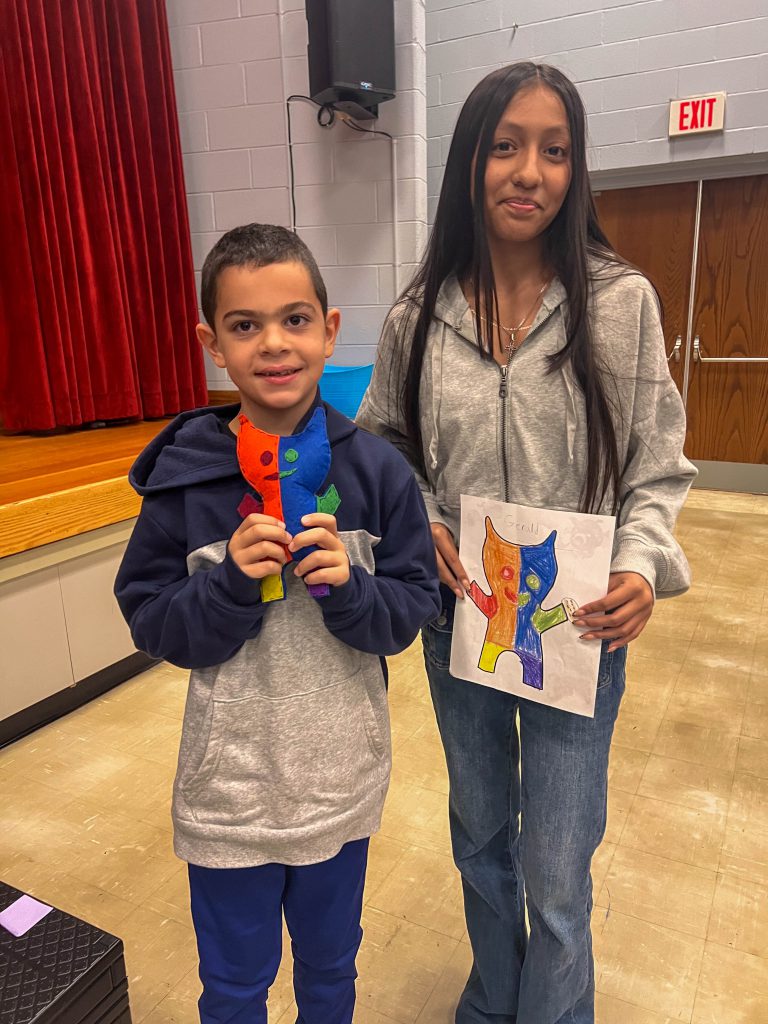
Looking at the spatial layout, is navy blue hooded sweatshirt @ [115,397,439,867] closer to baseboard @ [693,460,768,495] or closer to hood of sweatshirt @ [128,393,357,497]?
hood of sweatshirt @ [128,393,357,497]

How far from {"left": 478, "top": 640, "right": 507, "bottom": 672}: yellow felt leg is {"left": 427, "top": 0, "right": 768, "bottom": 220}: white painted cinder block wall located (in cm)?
365

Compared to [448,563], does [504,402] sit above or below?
above

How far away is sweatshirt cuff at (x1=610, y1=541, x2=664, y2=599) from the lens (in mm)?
850

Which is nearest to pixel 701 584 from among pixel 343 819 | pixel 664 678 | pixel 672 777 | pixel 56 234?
pixel 664 678

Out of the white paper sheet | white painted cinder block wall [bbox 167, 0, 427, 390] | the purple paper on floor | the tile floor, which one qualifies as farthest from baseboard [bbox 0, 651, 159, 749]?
white painted cinder block wall [bbox 167, 0, 427, 390]

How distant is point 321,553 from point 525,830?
0.50m

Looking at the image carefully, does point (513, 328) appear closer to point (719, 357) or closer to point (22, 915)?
point (22, 915)

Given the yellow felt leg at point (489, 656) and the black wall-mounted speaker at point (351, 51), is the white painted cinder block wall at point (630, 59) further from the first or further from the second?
the yellow felt leg at point (489, 656)

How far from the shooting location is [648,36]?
409 centimetres

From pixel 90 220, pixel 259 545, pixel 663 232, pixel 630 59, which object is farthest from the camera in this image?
pixel 663 232

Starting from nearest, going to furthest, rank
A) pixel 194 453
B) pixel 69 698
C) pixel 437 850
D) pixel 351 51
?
pixel 194 453
pixel 437 850
pixel 69 698
pixel 351 51

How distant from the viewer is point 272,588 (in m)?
0.76

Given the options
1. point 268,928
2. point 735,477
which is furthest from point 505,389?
point 735,477

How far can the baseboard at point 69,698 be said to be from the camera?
2.11 m
